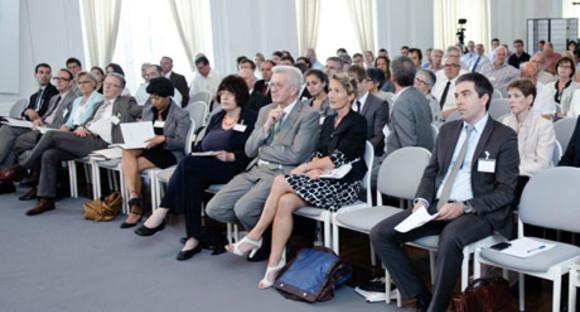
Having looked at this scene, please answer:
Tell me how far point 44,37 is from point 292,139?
6551 mm

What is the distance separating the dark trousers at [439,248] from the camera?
9.01ft

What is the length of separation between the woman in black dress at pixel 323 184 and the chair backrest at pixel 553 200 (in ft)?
3.35

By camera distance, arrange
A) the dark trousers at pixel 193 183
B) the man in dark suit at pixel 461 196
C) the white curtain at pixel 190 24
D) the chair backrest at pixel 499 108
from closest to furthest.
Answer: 1. the man in dark suit at pixel 461 196
2. the dark trousers at pixel 193 183
3. the chair backrest at pixel 499 108
4. the white curtain at pixel 190 24

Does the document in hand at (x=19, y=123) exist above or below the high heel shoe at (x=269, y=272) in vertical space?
above

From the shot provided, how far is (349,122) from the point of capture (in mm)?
3664

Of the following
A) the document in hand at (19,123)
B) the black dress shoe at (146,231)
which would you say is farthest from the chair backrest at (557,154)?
the document in hand at (19,123)

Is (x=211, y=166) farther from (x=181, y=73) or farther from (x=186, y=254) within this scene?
(x=181, y=73)

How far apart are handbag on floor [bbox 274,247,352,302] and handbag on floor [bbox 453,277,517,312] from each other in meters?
0.83

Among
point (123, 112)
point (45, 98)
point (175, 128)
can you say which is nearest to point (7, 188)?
point (45, 98)

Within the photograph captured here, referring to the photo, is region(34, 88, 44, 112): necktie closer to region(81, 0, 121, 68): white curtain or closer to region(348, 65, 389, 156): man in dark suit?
region(81, 0, 121, 68): white curtain

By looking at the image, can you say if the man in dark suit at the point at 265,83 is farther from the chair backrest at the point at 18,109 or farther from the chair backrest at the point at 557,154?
the chair backrest at the point at 557,154

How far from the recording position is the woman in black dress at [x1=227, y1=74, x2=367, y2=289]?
360 centimetres

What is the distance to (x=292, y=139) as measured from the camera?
13.1 feet

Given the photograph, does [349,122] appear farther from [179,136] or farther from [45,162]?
[45,162]
